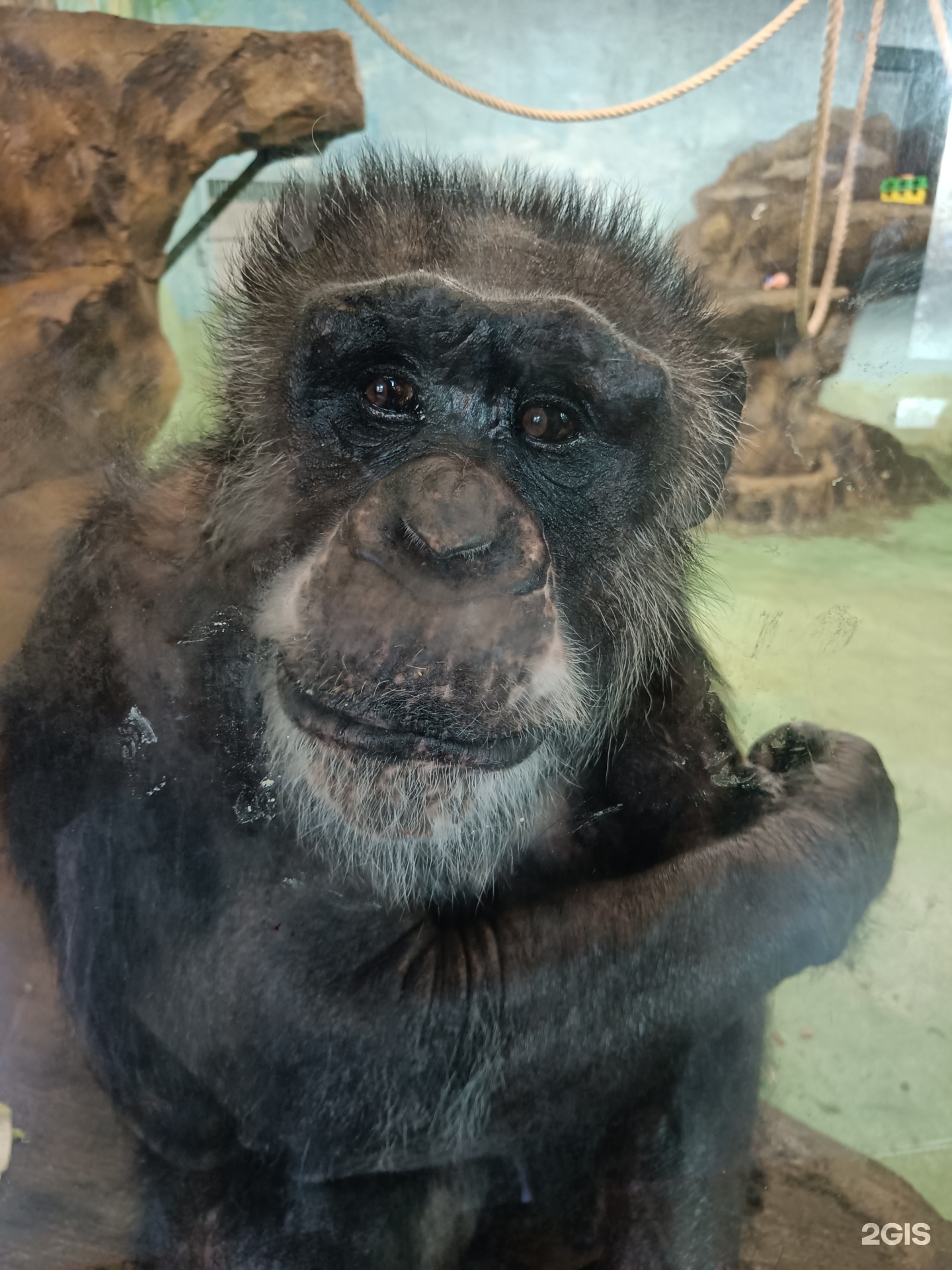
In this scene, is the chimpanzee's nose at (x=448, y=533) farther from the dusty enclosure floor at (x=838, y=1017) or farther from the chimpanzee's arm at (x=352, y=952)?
the dusty enclosure floor at (x=838, y=1017)

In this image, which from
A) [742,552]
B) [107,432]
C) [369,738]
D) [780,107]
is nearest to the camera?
[369,738]

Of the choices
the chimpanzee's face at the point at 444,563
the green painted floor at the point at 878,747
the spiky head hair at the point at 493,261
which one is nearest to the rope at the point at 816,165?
the spiky head hair at the point at 493,261

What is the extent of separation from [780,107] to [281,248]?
1.03 m

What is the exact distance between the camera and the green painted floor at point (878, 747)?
1.93 metres

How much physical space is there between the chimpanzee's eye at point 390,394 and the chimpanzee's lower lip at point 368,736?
521 millimetres

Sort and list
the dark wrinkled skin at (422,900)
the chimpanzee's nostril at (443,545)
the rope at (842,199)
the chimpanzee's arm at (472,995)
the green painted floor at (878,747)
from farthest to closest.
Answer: the green painted floor at (878,747), the rope at (842,199), the chimpanzee's arm at (472,995), the dark wrinkled skin at (422,900), the chimpanzee's nostril at (443,545)

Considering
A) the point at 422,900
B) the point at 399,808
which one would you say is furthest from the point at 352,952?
the point at 399,808

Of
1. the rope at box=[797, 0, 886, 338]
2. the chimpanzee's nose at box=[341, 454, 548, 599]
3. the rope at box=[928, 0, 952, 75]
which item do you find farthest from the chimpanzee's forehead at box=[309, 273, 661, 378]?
the rope at box=[928, 0, 952, 75]

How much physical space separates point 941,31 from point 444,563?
1.42 meters

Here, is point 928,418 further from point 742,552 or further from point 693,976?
point 693,976

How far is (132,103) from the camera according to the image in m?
1.92

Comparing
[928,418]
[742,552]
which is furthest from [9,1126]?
[928,418]

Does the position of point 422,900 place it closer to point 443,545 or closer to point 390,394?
point 443,545

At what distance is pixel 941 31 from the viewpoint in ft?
5.60
